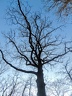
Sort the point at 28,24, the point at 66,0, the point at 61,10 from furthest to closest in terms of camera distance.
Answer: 1. the point at 28,24
2. the point at 61,10
3. the point at 66,0

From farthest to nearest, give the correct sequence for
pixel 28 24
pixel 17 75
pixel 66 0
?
1. pixel 17 75
2. pixel 28 24
3. pixel 66 0

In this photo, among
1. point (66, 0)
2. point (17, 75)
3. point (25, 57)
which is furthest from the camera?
point (17, 75)

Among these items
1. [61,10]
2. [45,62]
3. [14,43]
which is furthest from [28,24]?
[61,10]

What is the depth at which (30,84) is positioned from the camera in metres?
36.9

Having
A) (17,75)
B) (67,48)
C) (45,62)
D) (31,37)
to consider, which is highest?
(17,75)

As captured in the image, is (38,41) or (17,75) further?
(17,75)

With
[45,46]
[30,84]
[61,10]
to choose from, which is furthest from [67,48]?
[30,84]

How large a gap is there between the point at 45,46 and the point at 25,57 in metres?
2.02

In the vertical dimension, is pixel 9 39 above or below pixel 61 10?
above

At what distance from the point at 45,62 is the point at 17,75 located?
17687 mm

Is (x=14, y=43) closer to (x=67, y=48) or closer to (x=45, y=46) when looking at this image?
(x=45, y=46)

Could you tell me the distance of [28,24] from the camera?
11781 mm

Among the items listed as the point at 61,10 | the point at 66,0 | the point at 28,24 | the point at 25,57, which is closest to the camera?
the point at 66,0

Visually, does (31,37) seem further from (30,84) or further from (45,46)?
(30,84)
